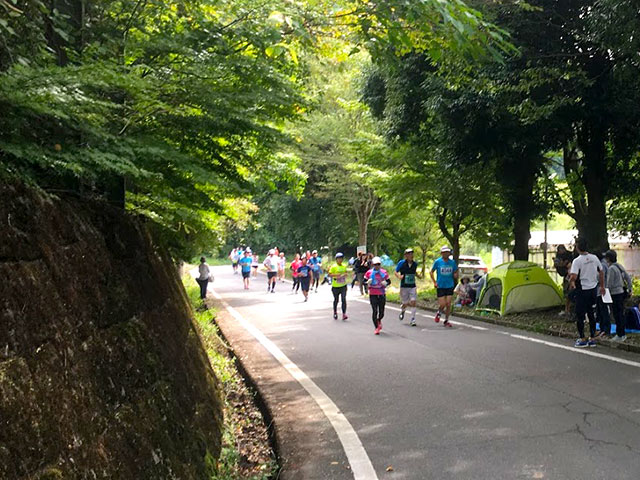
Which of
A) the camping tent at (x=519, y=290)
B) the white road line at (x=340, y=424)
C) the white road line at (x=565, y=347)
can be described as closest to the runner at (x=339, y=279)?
the white road line at (x=565, y=347)

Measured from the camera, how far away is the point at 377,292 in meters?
11.7

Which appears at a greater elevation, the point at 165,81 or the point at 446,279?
the point at 165,81

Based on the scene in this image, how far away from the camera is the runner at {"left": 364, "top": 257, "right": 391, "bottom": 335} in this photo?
37.7 feet

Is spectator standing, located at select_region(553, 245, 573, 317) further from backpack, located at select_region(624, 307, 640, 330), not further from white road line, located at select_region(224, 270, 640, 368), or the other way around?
backpack, located at select_region(624, 307, 640, 330)

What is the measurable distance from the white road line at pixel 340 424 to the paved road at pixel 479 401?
0.08m

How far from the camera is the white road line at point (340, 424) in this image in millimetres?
4418

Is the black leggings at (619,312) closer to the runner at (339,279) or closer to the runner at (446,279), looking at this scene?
the runner at (446,279)

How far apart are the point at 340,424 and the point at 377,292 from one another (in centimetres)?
627

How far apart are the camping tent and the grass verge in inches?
301

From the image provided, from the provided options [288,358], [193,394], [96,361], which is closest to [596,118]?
[288,358]

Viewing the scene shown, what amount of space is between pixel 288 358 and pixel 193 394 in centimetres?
472

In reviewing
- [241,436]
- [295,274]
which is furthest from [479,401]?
[295,274]

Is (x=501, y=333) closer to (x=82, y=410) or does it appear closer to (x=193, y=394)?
(x=193, y=394)

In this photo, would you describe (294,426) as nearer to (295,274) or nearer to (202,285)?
(202,285)
